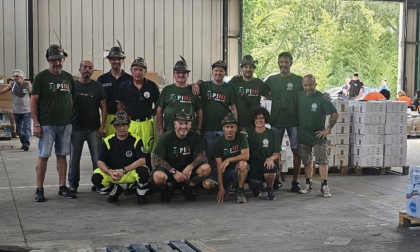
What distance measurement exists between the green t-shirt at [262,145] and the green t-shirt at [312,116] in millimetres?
556

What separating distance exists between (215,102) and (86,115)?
187 cm

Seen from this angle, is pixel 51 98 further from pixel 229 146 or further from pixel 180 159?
pixel 229 146

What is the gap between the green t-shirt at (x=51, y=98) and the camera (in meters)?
7.45

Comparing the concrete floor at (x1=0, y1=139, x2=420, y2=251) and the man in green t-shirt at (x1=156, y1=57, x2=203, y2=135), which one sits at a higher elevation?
the man in green t-shirt at (x1=156, y1=57, x2=203, y2=135)

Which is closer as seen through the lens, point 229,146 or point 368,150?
point 229,146

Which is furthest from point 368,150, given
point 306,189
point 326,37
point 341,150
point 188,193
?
point 326,37

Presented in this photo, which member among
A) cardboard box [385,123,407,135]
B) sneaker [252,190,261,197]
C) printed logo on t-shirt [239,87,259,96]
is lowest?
sneaker [252,190,261,197]

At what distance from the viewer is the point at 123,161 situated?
297 inches

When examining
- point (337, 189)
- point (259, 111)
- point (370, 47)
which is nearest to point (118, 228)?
point (259, 111)

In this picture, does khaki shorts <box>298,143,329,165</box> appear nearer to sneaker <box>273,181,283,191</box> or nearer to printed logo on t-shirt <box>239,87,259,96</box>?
sneaker <box>273,181,283,191</box>

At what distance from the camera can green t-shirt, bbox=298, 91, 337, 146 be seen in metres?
8.37

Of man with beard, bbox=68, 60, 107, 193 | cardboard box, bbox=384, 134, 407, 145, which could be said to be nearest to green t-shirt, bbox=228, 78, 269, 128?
man with beard, bbox=68, 60, 107, 193

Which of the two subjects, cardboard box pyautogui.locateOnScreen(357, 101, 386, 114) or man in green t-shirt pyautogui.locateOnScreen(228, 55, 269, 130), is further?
cardboard box pyautogui.locateOnScreen(357, 101, 386, 114)

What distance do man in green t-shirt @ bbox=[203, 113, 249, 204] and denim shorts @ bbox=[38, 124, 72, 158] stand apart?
1995 millimetres
